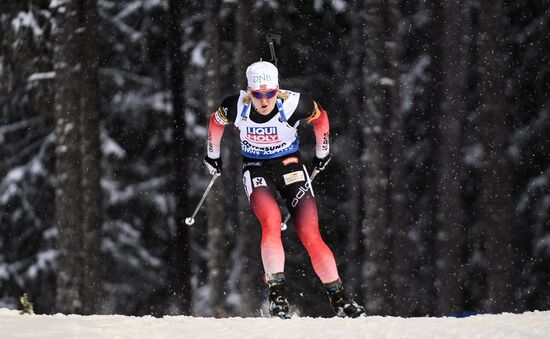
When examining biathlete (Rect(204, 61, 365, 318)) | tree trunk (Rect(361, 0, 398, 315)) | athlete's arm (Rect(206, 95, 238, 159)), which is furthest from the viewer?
tree trunk (Rect(361, 0, 398, 315))

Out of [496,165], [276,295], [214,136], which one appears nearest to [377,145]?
[496,165]

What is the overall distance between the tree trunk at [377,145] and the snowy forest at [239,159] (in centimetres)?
1

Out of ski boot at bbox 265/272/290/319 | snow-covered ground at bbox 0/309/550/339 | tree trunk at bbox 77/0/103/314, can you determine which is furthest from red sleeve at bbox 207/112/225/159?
tree trunk at bbox 77/0/103/314

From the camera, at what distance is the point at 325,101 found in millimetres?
8648

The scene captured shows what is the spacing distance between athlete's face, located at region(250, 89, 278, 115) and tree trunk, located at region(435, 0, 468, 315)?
3.13 metres

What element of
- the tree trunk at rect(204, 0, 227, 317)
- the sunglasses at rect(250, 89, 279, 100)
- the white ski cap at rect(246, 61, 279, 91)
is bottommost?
the tree trunk at rect(204, 0, 227, 317)

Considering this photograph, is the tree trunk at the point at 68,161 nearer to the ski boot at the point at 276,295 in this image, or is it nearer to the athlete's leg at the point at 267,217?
the athlete's leg at the point at 267,217

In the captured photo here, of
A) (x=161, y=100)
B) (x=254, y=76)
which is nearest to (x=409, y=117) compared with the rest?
(x=161, y=100)

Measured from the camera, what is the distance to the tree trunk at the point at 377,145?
336 inches

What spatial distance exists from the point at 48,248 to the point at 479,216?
4.40 m

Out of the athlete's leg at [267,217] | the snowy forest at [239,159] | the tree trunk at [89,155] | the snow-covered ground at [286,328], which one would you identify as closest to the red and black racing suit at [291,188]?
the athlete's leg at [267,217]

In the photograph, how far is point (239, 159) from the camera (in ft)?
28.9

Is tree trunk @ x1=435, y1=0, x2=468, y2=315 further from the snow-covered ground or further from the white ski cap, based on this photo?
the snow-covered ground

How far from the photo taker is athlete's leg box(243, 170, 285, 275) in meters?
5.56
